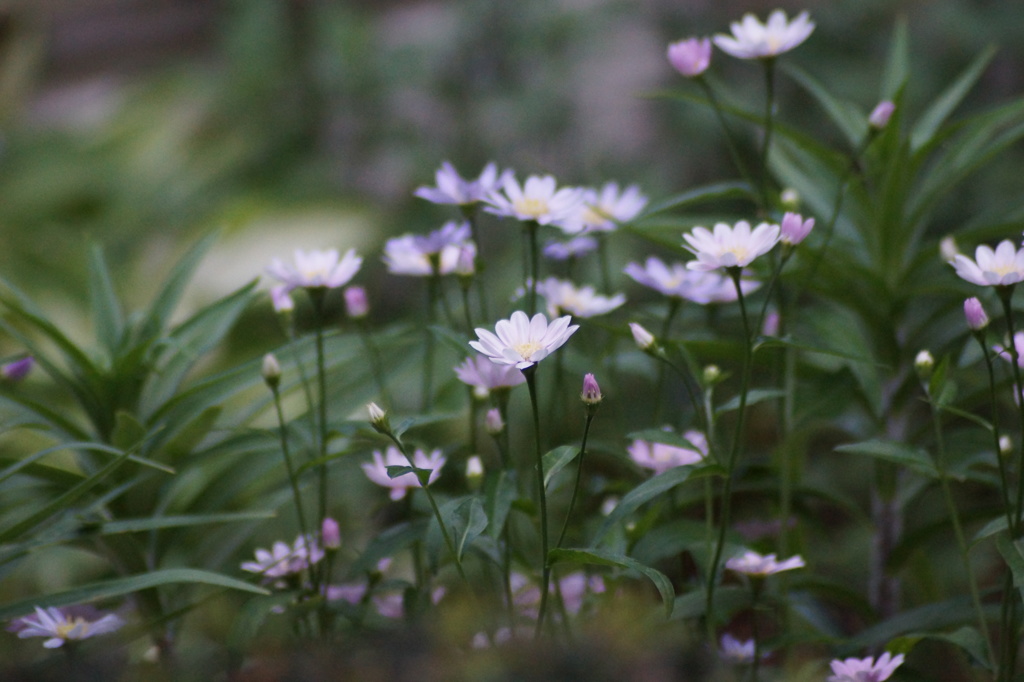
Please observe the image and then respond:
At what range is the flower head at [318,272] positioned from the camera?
0.79 m

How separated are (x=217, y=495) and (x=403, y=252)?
0.32m

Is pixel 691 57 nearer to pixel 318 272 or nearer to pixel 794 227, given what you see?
pixel 794 227

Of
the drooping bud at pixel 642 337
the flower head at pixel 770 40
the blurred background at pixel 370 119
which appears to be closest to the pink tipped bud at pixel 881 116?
the flower head at pixel 770 40

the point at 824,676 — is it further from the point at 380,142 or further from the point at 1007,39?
the point at 380,142

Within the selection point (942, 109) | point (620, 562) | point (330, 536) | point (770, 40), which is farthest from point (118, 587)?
point (942, 109)

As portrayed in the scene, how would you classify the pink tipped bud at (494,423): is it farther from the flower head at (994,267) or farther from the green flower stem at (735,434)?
the flower head at (994,267)

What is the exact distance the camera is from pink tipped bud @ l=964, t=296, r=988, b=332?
0.66 m

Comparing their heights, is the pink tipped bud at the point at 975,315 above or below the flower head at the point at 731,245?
below

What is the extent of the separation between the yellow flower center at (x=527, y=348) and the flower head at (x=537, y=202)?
0.14m

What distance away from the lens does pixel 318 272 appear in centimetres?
81

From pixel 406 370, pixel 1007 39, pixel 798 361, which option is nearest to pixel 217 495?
pixel 406 370

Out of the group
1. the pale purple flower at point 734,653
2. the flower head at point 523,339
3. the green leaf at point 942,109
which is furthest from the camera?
the green leaf at point 942,109

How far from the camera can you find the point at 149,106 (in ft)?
10.1

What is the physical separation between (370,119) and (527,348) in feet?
7.67
